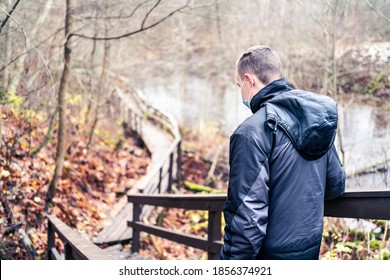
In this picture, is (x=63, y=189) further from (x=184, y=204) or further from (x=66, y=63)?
(x=184, y=204)

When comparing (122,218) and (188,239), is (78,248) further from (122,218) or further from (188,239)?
(122,218)

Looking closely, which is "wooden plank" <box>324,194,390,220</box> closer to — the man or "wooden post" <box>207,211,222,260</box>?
the man

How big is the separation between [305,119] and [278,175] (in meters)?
0.30

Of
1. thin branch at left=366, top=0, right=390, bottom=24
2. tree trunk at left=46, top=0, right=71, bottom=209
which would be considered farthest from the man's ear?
tree trunk at left=46, top=0, right=71, bottom=209

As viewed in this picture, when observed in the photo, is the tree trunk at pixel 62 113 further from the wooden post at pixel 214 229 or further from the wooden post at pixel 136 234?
the wooden post at pixel 214 229

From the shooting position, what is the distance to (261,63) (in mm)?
2223

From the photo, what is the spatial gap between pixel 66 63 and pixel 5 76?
203 centimetres

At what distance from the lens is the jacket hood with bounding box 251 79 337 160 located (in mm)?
2115

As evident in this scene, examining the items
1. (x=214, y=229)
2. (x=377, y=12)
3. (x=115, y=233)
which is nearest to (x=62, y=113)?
(x=115, y=233)

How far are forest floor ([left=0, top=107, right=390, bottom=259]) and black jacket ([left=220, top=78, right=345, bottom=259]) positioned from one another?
7.25 feet

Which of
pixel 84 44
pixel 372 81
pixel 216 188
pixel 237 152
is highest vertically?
pixel 84 44

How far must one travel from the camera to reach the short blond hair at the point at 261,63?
2.21 metres

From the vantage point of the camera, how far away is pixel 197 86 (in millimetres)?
22344
